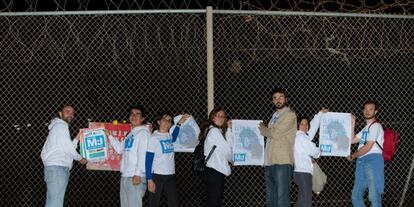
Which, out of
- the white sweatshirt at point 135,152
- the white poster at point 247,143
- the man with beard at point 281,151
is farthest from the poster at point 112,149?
the man with beard at point 281,151

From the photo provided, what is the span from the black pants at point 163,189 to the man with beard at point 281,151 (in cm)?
130

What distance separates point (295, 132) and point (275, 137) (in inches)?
11.8

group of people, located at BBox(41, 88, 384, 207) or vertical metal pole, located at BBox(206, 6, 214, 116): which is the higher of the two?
vertical metal pole, located at BBox(206, 6, 214, 116)

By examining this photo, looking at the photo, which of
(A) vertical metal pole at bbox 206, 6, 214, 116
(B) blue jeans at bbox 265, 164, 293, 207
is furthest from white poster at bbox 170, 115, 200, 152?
(B) blue jeans at bbox 265, 164, 293, 207

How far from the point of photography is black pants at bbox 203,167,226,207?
7.57 metres

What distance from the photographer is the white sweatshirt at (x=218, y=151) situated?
7.62m

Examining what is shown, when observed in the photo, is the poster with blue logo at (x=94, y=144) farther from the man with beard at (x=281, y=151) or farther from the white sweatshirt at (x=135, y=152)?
the man with beard at (x=281, y=151)

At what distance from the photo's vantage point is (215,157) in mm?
7629

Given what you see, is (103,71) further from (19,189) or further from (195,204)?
(195,204)

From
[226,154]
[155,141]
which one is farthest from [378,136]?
[155,141]

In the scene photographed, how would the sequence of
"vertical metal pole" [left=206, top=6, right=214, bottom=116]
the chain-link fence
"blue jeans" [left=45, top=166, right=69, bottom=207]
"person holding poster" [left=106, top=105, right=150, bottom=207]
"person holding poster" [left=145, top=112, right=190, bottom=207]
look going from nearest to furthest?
"blue jeans" [left=45, top=166, right=69, bottom=207]
"person holding poster" [left=106, top=105, right=150, bottom=207]
"person holding poster" [left=145, top=112, right=190, bottom=207]
"vertical metal pole" [left=206, top=6, right=214, bottom=116]
the chain-link fence

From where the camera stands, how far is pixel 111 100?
59.0 feet

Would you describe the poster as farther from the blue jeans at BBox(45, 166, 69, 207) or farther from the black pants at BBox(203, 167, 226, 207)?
the black pants at BBox(203, 167, 226, 207)

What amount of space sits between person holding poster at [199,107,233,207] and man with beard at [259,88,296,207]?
553 millimetres
